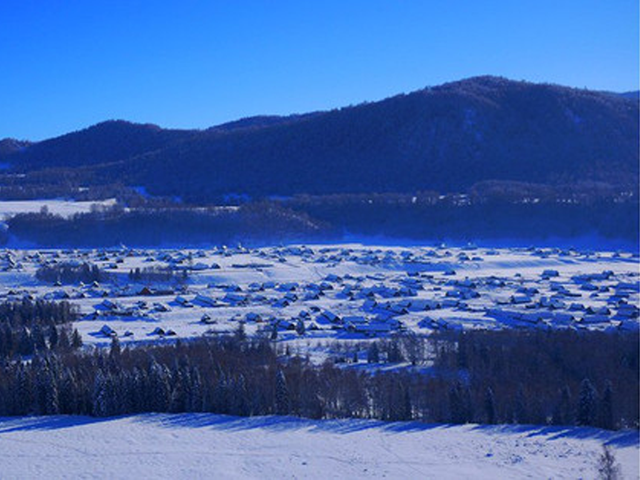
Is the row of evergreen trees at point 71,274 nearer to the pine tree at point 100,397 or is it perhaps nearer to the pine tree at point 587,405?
the pine tree at point 100,397

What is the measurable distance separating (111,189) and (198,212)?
98.7ft

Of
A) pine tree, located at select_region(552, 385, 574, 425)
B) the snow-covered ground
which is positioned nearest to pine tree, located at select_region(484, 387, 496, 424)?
pine tree, located at select_region(552, 385, 574, 425)

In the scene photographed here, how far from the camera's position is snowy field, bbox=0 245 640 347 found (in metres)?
35.5

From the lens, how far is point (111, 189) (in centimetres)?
10906

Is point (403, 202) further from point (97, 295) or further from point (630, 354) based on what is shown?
point (630, 354)

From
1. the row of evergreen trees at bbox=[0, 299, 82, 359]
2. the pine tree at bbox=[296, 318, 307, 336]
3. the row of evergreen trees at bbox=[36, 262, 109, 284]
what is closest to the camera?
the row of evergreen trees at bbox=[0, 299, 82, 359]

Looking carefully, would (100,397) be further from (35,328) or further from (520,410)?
(520,410)

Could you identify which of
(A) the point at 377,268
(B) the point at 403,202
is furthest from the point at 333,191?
(A) the point at 377,268

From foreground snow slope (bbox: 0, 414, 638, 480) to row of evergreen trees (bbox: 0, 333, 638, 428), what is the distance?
2.34ft

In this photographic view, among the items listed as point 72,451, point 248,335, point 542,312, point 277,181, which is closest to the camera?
point 72,451

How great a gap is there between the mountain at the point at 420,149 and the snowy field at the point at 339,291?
133 ft

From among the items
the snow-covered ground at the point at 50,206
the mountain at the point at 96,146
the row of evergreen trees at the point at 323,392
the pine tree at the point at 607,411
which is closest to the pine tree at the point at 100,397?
the row of evergreen trees at the point at 323,392

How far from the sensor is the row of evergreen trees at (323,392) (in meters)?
21.7

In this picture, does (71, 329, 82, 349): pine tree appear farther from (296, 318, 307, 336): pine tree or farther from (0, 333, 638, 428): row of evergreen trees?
(296, 318, 307, 336): pine tree
